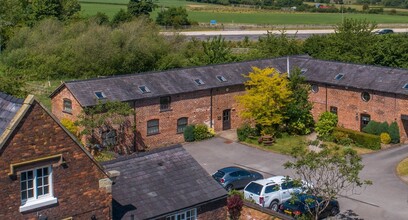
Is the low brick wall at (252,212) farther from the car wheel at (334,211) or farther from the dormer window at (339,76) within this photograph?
the dormer window at (339,76)

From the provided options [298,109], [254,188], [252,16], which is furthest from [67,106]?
[252,16]

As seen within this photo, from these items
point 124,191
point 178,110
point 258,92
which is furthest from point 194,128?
point 124,191

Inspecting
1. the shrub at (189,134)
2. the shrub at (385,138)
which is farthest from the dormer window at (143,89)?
the shrub at (385,138)

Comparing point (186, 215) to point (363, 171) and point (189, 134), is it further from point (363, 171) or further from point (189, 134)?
point (189, 134)

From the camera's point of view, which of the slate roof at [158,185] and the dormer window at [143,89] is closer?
the slate roof at [158,185]

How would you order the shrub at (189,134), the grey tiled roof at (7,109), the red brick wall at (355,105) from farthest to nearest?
the shrub at (189,134)
the red brick wall at (355,105)
the grey tiled roof at (7,109)

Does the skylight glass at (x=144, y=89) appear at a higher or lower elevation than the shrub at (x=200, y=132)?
higher

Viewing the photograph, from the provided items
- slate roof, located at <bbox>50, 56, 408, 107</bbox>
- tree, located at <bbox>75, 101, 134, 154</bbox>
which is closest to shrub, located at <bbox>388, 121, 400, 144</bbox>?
slate roof, located at <bbox>50, 56, 408, 107</bbox>
